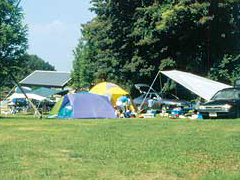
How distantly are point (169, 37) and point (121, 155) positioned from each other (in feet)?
86.9

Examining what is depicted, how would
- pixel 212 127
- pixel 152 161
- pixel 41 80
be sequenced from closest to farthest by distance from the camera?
1. pixel 152 161
2. pixel 212 127
3. pixel 41 80

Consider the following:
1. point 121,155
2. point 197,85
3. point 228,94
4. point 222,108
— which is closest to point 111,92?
point 197,85

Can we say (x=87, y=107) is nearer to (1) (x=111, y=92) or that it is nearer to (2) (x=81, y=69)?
(1) (x=111, y=92)

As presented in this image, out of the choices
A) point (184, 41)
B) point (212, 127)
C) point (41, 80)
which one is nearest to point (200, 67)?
point (184, 41)

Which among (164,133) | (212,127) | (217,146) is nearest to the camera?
(217,146)

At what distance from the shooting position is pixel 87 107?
24.1 m

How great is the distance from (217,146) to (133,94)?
30914 mm

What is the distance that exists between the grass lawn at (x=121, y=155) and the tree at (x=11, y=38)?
490 inches

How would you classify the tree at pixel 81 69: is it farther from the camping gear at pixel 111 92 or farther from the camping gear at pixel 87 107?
the camping gear at pixel 87 107

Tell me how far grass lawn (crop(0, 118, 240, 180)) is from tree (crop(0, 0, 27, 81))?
490 inches

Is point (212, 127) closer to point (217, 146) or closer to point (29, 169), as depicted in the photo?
point (217, 146)

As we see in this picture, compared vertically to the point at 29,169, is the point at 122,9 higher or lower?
higher

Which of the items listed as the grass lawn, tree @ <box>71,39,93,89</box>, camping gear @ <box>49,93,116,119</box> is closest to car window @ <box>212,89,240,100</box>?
camping gear @ <box>49,93,116,119</box>

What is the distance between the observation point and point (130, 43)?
120 feet
